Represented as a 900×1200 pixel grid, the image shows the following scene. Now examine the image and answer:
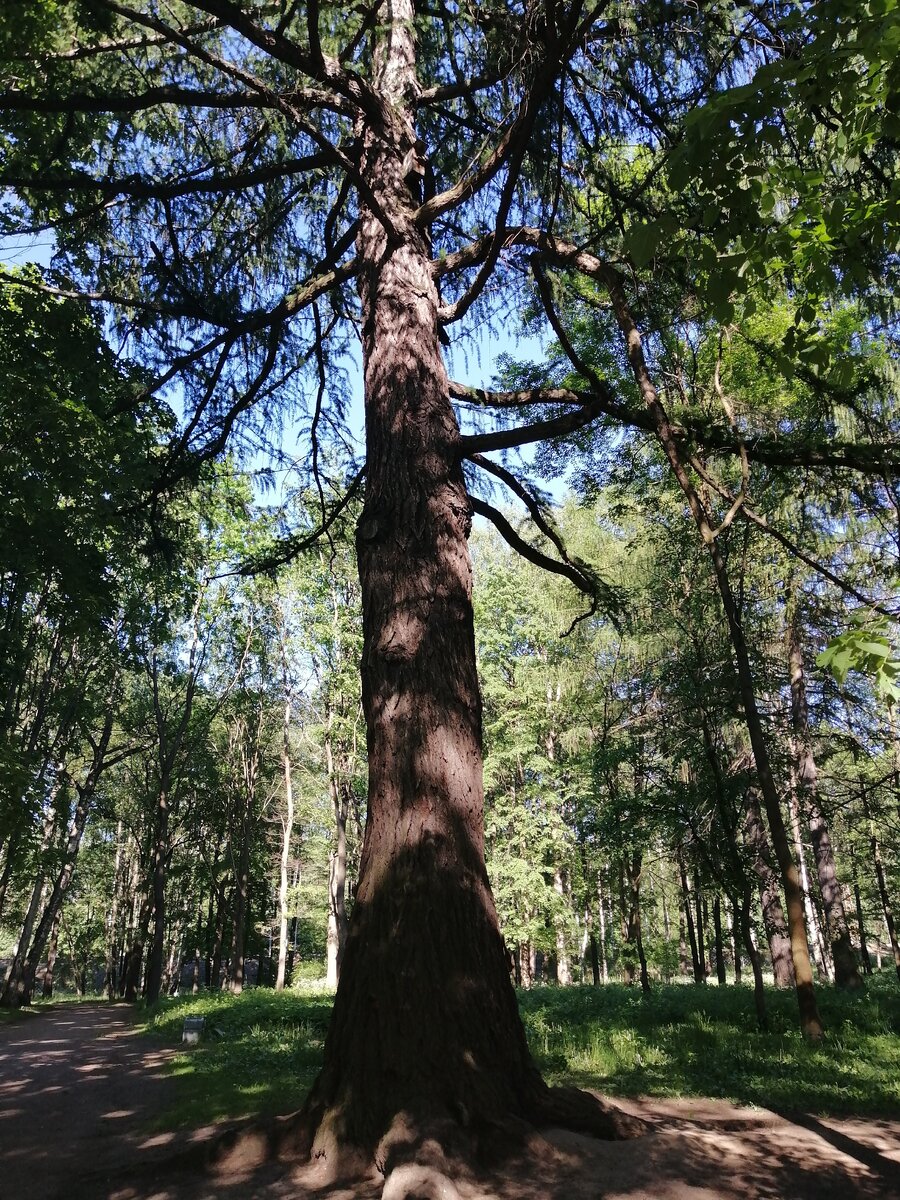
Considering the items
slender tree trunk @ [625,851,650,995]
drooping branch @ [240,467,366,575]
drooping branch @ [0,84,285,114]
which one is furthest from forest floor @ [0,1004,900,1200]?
slender tree trunk @ [625,851,650,995]

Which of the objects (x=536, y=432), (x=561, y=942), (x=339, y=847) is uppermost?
(x=536, y=432)

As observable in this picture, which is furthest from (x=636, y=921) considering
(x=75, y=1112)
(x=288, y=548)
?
(x=288, y=548)

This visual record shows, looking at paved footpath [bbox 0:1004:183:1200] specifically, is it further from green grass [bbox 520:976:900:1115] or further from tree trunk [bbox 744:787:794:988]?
tree trunk [bbox 744:787:794:988]

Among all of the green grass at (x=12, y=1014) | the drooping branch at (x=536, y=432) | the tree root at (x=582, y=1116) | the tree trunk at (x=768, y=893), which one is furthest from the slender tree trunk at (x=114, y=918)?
the tree root at (x=582, y=1116)

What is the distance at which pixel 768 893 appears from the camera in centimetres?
1248

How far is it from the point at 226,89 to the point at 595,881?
24020 mm

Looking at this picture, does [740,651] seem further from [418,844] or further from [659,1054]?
[659,1054]

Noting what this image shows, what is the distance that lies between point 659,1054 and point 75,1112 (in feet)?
16.9

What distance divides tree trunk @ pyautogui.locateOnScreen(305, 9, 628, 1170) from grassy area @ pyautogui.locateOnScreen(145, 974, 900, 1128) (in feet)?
6.76

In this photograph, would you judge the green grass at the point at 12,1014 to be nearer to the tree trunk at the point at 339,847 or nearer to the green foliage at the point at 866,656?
the tree trunk at the point at 339,847

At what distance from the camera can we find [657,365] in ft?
19.8

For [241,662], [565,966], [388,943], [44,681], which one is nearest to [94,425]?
[388,943]

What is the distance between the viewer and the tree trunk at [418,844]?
10.5ft

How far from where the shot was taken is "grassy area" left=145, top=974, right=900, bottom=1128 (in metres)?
5.25
